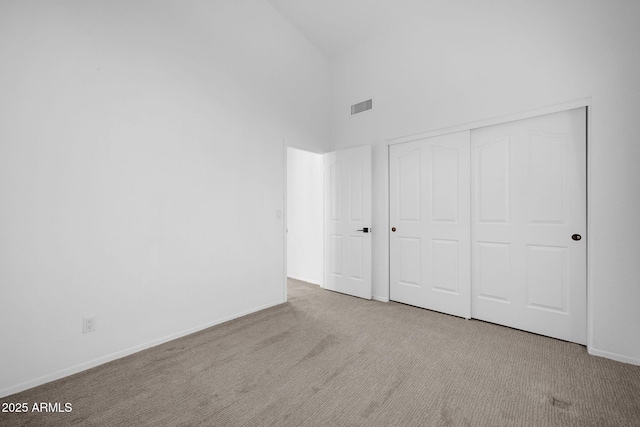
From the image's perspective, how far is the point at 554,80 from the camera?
2584mm

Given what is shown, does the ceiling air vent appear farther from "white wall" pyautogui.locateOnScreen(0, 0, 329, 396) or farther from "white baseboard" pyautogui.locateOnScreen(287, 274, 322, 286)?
"white baseboard" pyautogui.locateOnScreen(287, 274, 322, 286)

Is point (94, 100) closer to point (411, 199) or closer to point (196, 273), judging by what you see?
point (196, 273)

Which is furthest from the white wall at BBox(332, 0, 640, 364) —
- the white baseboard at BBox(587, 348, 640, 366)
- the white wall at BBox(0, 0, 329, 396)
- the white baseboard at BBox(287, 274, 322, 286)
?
the white wall at BBox(0, 0, 329, 396)

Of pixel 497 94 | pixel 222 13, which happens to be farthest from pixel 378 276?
pixel 222 13

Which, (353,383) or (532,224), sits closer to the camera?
(353,383)

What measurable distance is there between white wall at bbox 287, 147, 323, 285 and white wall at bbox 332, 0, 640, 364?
115cm

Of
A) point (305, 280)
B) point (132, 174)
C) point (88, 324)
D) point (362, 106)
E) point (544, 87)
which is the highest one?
point (362, 106)

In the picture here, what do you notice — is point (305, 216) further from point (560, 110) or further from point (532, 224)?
point (560, 110)

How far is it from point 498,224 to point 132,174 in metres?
3.59

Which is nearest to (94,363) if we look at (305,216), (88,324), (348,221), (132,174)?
(88,324)

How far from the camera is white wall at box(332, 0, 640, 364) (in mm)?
2238

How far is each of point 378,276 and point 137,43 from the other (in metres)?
3.68

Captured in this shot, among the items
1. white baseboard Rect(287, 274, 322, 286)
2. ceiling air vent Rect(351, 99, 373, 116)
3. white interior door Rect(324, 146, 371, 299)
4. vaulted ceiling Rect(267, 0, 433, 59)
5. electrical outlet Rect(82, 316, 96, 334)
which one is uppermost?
vaulted ceiling Rect(267, 0, 433, 59)

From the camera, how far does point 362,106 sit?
405 centimetres
